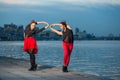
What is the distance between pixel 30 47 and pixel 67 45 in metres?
1.45

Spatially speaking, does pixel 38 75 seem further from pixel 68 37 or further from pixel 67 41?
pixel 68 37

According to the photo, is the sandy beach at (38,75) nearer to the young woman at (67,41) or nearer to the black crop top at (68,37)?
the young woman at (67,41)

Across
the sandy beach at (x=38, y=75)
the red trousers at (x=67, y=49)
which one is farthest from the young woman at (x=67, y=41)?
the sandy beach at (x=38, y=75)

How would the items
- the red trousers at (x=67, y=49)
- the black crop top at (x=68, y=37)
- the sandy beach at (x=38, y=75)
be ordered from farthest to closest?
the black crop top at (x=68, y=37) → the red trousers at (x=67, y=49) → the sandy beach at (x=38, y=75)

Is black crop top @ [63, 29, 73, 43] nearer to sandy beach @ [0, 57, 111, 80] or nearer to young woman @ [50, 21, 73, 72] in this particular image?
young woman @ [50, 21, 73, 72]

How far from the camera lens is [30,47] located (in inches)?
Answer: 675

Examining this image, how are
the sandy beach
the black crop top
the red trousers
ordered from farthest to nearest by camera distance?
the black crop top, the red trousers, the sandy beach

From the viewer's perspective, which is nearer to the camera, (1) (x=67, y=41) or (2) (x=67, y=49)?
(2) (x=67, y=49)

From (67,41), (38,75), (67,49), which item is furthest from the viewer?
(67,41)

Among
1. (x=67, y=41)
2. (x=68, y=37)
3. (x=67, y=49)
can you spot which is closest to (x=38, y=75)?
(x=67, y=49)

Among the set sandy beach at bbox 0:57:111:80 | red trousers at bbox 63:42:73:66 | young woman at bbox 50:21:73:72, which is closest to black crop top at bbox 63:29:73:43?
young woman at bbox 50:21:73:72

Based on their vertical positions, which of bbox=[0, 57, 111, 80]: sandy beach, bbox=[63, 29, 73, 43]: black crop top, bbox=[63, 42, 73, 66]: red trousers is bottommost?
bbox=[0, 57, 111, 80]: sandy beach

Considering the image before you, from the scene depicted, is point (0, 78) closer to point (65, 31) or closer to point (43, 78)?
point (43, 78)

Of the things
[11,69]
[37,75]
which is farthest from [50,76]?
[11,69]
